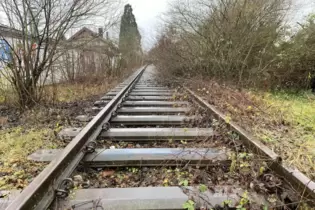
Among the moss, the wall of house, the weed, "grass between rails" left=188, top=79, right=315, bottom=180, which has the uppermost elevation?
the wall of house

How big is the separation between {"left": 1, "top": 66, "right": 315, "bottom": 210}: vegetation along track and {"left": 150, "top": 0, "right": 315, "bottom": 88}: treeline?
519 cm

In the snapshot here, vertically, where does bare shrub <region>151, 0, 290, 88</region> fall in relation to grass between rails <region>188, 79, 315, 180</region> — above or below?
above

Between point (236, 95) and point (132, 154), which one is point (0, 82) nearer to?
point (132, 154)

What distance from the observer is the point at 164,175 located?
2.00 m

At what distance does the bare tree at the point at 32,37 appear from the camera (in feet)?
14.9

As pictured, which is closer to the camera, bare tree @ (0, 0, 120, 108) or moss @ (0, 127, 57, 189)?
moss @ (0, 127, 57, 189)

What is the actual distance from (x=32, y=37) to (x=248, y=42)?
605 centimetres

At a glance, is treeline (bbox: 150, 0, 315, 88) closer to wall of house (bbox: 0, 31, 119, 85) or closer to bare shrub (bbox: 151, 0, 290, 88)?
bare shrub (bbox: 151, 0, 290, 88)

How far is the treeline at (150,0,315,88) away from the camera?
7230 mm

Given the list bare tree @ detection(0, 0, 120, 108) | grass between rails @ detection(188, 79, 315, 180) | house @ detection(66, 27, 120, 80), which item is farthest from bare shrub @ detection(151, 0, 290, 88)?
bare tree @ detection(0, 0, 120, 108)

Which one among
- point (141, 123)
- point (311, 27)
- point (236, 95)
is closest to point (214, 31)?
point (311, 27)

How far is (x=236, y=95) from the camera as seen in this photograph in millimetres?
4867

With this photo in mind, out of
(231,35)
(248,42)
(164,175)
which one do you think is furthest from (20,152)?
(248,42)

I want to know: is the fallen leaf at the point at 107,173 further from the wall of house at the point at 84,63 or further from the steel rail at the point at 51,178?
the wall of house at the point at 84,63
